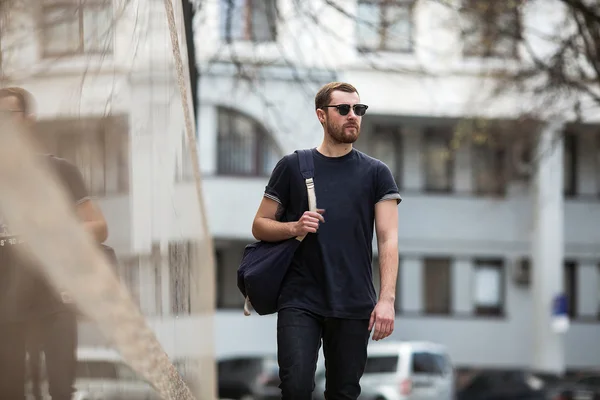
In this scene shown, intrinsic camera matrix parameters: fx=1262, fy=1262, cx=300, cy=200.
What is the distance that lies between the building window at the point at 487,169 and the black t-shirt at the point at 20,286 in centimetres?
3536

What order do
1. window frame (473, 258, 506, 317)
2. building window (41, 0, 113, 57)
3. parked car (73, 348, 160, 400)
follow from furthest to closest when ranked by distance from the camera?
1. window frame (473, 258, 506, 317)
2. parked car (73, 348, 160, 400)
3. building window (41, 0, 113, 57)

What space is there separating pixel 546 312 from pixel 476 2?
18.8 metres

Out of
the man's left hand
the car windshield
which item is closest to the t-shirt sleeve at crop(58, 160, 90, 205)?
the man's left hand

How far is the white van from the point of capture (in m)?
27.3

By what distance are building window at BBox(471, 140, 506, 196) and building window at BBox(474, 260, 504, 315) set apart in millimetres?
2113

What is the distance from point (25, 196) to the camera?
5.39ft

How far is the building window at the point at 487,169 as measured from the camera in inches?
1448

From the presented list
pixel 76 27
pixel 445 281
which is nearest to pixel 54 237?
pixel 76 27

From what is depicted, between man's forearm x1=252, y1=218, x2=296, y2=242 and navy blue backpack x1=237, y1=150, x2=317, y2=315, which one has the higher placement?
man's forearm x1=252, y1=218, x2=296, y2=242

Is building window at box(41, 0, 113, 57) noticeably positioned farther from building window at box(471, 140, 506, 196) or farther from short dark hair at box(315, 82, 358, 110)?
building window at box(471, 140, 506, 196)

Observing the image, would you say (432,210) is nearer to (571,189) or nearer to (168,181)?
(571,189)

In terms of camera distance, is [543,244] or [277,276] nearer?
[277,276]

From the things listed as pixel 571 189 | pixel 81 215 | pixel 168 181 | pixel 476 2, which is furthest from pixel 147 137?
pixel 571 189

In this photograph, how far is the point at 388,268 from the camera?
15.5ft
